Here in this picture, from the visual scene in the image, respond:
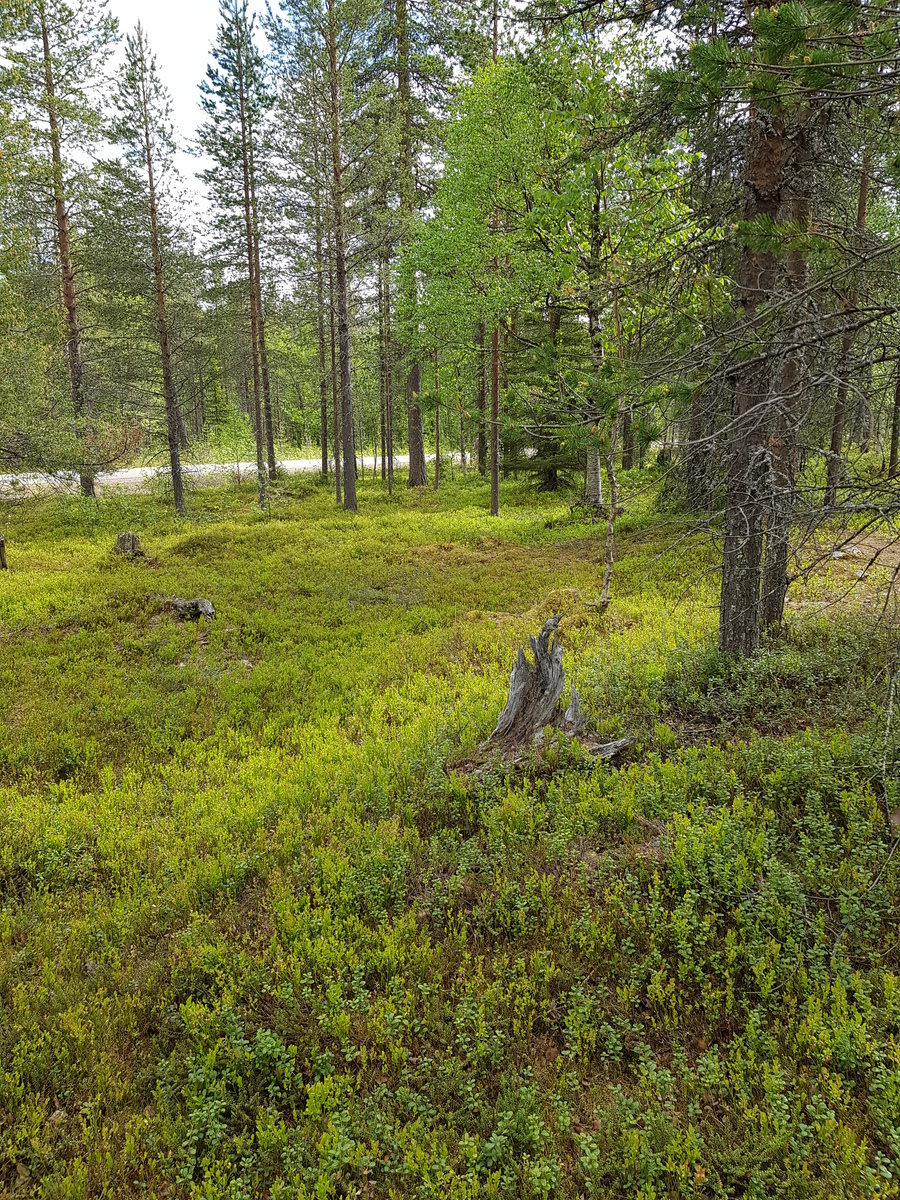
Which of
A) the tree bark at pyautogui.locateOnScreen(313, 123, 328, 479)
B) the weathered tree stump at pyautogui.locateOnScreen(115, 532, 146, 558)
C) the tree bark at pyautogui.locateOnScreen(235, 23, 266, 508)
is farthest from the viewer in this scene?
the tree bark at pyautogui.locateOnScreen(313, 123, 328, 479)

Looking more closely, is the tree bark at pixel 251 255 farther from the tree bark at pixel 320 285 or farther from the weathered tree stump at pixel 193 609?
the weathered tree stump at pixel 193 609

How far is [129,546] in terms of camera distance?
15852 mm

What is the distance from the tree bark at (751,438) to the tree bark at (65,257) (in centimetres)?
1854

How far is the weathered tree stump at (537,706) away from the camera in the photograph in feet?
21.4

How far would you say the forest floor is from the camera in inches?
116

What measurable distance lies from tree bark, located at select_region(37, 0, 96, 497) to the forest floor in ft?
52.2

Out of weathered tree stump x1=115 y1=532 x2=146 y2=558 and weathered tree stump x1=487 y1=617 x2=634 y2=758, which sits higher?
weathered tree stump x1=115 y1=532 x2=146 y2=558

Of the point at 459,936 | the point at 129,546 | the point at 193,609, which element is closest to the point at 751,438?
the point at 459,936

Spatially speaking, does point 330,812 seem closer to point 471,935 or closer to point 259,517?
point 471,935

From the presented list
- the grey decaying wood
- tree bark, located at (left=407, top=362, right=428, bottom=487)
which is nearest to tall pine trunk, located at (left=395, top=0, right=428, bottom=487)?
tree bark, located at (left=407, top=362, right=428, bottom=487)

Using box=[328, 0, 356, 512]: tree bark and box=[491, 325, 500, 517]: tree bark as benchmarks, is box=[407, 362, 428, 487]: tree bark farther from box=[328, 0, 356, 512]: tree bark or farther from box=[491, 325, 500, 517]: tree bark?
box=[491, 325, 500, 517]: tree bark

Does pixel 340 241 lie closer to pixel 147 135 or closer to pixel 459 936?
pixel 147 135

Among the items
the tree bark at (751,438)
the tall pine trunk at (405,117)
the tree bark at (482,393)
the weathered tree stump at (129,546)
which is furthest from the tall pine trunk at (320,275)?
the tree bark at (751,438)

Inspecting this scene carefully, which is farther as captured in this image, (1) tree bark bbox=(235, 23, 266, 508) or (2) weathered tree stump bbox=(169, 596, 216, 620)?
(1) tree bark bbox=(235, 23, 266, 508)
